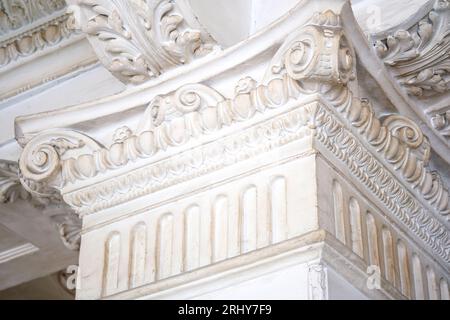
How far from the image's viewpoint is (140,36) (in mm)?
2260

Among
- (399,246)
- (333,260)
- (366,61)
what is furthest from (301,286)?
(366,61)

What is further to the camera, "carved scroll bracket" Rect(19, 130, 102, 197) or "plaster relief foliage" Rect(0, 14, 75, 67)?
"plaster relief foliage" Rect(0, 14, 75, 67)

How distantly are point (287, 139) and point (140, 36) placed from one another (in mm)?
471

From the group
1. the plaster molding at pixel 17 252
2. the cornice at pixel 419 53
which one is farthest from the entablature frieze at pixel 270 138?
the plaster molding at pixel 17 252

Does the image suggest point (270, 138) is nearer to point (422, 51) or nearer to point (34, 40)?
point (422, 51)

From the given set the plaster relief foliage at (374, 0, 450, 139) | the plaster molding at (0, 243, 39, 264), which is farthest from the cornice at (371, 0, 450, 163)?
the plaster molding at (0, 243, 39, 264)

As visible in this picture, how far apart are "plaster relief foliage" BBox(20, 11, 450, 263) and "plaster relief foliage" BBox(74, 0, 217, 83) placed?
111 millimetres

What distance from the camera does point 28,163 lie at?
2.27 metres

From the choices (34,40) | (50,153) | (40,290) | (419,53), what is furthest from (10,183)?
(40,290)

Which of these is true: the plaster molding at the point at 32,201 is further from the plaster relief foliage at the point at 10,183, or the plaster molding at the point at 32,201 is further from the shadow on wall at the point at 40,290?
the shadow on wall at the point at 40,290

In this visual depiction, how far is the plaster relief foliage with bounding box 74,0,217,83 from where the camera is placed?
87.2 inches

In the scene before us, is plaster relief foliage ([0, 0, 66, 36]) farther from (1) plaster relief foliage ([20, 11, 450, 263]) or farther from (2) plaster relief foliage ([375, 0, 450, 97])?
(2) plaster relief foliage ([375, 0, 450, 97])

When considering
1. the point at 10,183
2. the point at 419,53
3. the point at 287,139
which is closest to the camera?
the point at 287,139
